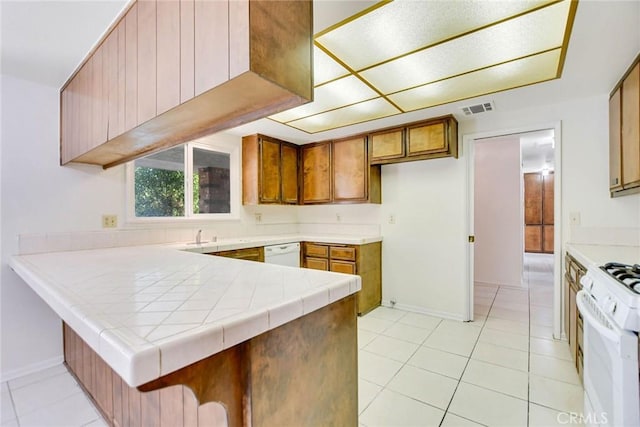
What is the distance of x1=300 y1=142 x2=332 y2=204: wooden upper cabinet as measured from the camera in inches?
155

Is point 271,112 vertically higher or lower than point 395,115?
lower

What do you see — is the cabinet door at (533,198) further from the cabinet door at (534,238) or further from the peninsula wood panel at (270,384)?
the peninsula wood panel at (270,384)

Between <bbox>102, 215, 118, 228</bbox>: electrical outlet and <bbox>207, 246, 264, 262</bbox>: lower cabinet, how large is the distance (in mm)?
870

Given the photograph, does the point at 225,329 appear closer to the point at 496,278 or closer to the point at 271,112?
the point at 271,112

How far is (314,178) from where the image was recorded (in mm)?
4055

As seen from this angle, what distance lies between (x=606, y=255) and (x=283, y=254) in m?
2.78

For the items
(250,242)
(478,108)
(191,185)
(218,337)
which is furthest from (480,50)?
(191,185)

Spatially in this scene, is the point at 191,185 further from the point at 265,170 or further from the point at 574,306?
the point at 574,306

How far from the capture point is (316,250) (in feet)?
12.1

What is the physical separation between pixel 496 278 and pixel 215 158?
4.61 metres

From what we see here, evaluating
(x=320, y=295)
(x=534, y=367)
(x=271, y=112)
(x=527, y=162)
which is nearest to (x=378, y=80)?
(x=271, y=112)

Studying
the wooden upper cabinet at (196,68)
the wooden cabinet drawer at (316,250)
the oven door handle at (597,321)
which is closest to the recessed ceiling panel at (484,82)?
the oven door handle at (597,321)

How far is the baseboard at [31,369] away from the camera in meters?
2.10

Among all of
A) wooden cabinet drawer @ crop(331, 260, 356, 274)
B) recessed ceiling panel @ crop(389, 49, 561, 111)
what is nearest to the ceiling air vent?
recessed ceiling panel @ crop(389, 49, 561, 111)
